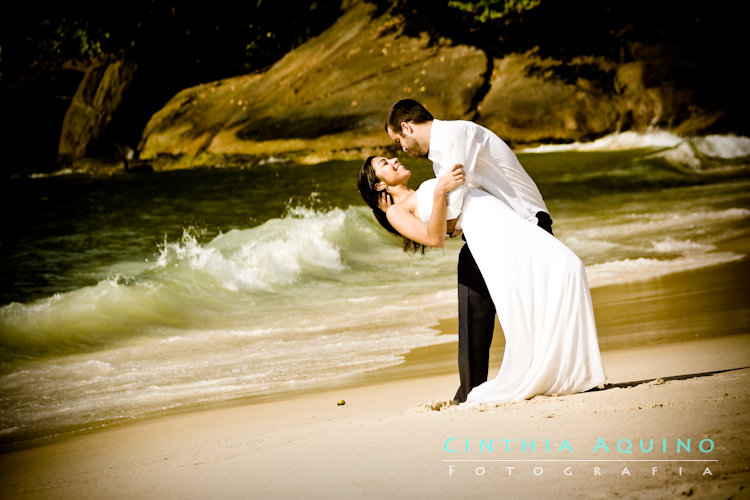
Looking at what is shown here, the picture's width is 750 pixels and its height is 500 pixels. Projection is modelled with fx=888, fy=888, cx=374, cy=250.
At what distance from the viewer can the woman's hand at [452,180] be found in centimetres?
455

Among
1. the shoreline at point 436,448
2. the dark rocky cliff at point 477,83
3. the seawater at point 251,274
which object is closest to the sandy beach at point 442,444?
the shoreline at point 436,448

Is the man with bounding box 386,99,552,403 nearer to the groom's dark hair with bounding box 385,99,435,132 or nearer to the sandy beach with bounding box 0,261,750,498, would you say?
the groom's dark hair with bounding box 385,99,435,132

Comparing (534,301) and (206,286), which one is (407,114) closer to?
(534,301)

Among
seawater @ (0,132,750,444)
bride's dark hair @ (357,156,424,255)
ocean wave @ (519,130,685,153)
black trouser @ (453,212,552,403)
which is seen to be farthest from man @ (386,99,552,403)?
ocean wave @ (519,130,685,153)

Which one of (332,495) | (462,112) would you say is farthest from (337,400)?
(462,112)

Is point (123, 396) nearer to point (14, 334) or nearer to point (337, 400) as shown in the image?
point (337, 400)

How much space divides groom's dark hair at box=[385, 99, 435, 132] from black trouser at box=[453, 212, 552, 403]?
0.76 meters

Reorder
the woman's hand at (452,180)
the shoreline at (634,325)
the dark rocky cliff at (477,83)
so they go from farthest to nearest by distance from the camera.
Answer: the dark rocky cliff at (477,83), the shoreline at (634,325), the woman's hand at (452,180)

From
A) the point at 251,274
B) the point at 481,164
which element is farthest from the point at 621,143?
the point at 481,164

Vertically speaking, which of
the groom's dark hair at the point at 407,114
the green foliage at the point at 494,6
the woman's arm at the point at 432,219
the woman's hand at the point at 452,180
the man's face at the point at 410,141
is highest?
the green foliage at the point at 494,6

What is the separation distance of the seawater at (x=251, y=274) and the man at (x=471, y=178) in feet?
6.32

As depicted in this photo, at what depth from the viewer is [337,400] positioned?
5.97m

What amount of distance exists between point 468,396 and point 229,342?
439 centimetres

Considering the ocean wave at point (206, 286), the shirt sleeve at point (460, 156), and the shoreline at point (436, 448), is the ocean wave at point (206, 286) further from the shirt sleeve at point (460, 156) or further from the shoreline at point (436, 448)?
the shirt sleeve at point (460, 156)
